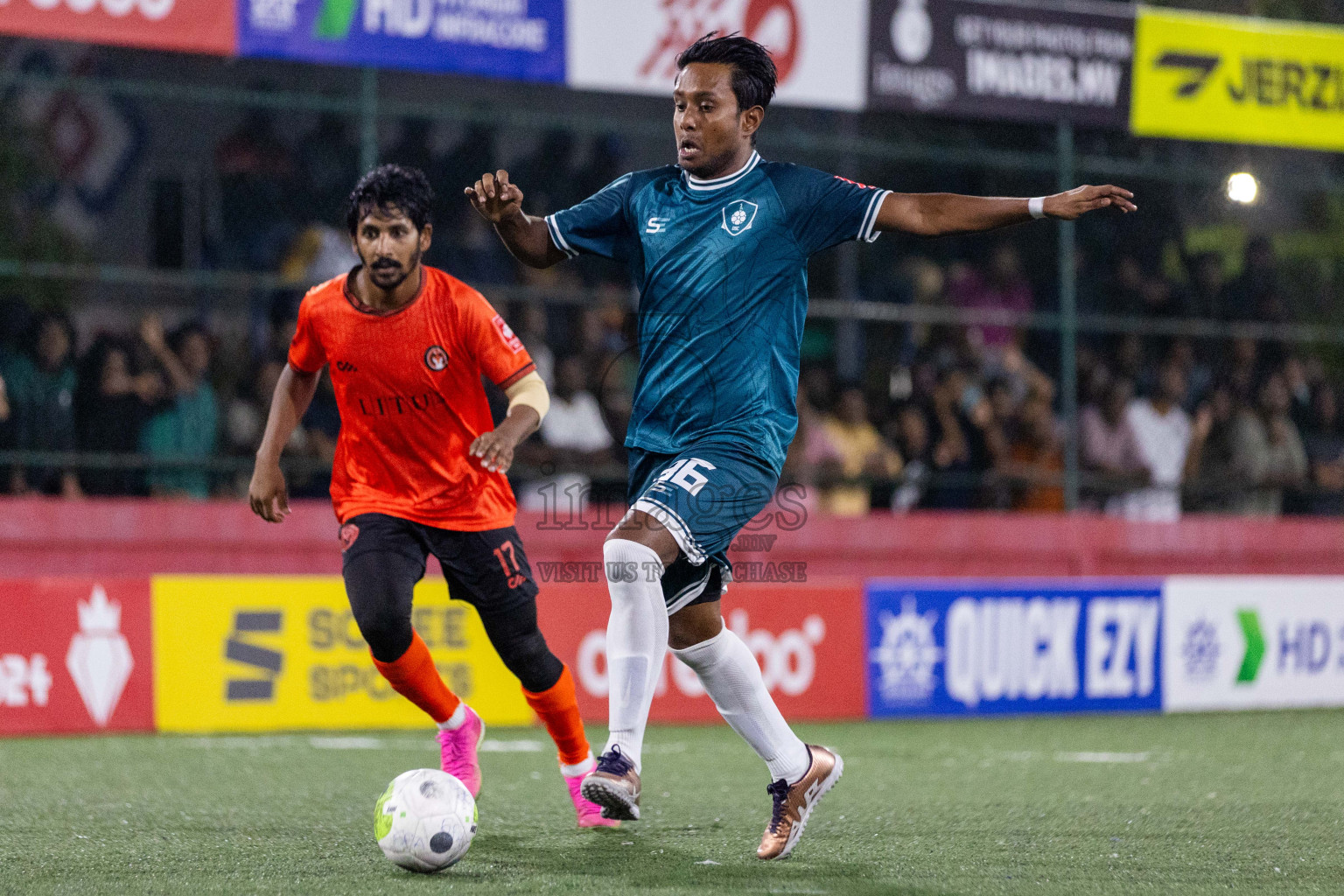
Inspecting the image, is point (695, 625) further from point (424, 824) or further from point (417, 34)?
point (417, 34)

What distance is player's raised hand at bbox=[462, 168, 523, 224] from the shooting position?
453 cm

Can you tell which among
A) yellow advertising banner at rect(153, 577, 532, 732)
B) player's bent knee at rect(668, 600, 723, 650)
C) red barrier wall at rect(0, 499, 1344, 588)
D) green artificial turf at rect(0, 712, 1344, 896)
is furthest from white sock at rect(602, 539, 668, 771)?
red barrier wall at rect(0, 499, 1344, 588)

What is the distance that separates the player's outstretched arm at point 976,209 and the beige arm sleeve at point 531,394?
1.19 meters

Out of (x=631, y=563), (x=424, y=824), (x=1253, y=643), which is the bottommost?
(x=1253, y=643)

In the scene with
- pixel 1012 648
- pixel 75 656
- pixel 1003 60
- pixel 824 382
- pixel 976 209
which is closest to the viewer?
pixel 976 209

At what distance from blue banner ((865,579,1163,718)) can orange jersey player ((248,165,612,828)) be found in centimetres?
465

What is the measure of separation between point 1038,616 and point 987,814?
181 inches

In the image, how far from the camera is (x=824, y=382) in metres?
11.2

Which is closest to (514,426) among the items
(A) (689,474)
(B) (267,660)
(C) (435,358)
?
(C) (435,358)

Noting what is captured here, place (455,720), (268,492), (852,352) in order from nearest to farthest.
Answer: (268,492) < (455,720) < (852,352)

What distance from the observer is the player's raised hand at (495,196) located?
14.9 feet

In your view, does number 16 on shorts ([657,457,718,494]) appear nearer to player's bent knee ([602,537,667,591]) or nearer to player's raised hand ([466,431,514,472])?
player's bent knee ([602,537,667,591])

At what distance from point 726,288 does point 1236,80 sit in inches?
314

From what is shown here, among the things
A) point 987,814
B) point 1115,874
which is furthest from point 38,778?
point 1115,874
